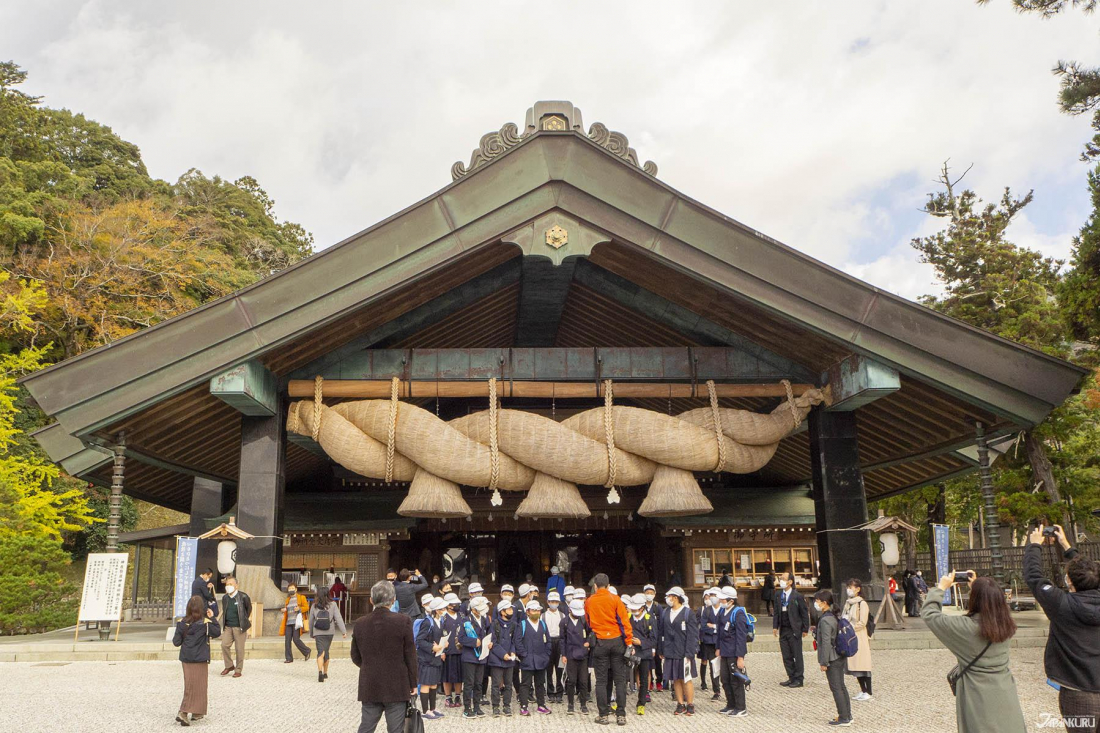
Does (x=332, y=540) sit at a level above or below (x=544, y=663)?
above

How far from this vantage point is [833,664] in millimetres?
7629

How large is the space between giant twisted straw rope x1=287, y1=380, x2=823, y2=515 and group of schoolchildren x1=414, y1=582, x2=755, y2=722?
3285 millimetres

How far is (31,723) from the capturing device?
7418 mm

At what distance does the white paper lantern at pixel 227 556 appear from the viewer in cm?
1166

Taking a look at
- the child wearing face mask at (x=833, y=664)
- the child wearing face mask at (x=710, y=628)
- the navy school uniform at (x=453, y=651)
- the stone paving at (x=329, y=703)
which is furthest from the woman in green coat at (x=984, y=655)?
the navy school uniform at (x=453, y=651)

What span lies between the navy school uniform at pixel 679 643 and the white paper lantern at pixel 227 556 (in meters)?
Result: 6.55

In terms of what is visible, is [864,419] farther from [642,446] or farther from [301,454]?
[301,454]

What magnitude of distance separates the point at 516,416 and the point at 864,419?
6.40 m

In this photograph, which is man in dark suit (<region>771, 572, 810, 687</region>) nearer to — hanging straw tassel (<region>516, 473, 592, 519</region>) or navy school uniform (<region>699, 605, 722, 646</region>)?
navy school uniform (<region>699, 605, 722, 646</region>)

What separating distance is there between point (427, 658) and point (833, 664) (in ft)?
12.9

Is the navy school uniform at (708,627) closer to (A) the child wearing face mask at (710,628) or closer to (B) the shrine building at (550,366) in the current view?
(A) the child wearing face mask at (710,628)

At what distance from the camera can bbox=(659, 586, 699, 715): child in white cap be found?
27.5ft

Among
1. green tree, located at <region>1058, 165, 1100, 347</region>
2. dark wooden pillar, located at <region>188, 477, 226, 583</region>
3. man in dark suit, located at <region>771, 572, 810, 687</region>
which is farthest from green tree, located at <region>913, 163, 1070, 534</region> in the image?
dark wooden pillar, located at <region>188, 477, 226, 583</region>

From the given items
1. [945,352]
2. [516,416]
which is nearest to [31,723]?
[516,416]
